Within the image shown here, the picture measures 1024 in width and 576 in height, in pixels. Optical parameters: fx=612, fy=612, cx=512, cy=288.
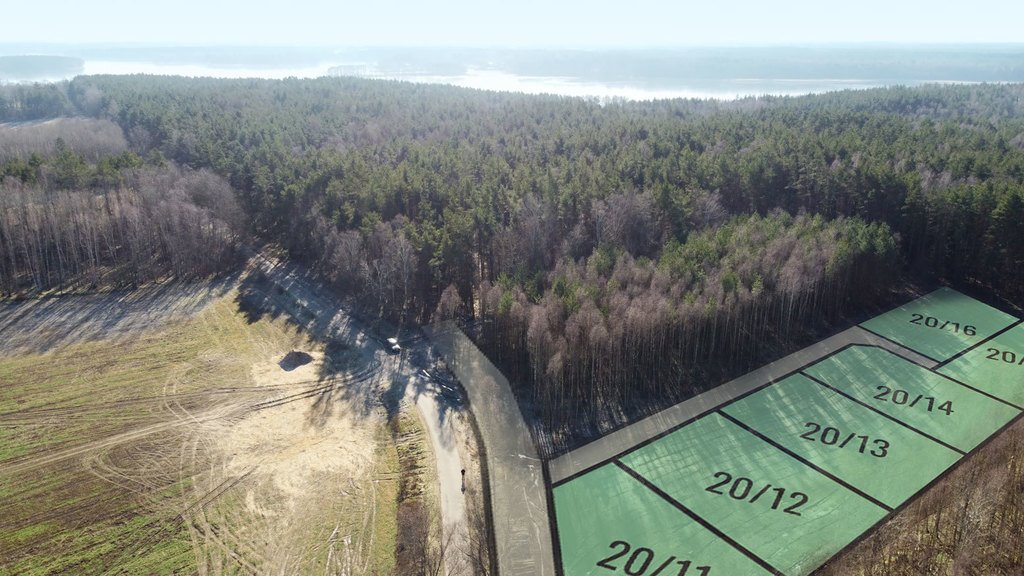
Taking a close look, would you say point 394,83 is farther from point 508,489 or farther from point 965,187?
point 508,489

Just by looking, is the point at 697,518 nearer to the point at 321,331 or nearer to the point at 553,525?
the point at 553,525

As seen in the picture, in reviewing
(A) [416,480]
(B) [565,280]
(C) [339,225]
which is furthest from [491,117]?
(A) [416,480]

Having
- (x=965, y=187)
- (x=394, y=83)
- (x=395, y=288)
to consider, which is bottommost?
(x=395, y=288)

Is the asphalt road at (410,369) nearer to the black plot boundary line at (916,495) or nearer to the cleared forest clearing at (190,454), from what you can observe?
the cleared forest clearing at (190,454)
